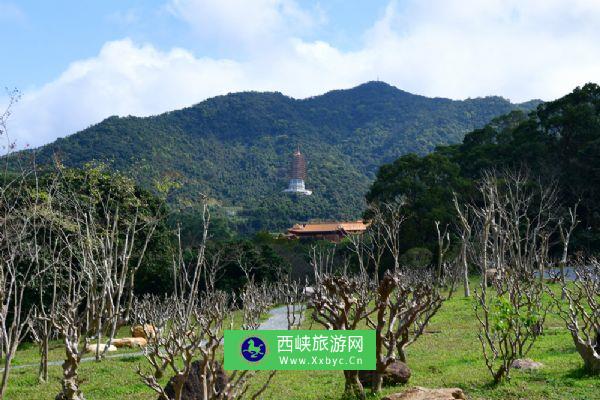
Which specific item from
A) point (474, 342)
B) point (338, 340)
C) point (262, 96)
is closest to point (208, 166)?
point (262, 96)

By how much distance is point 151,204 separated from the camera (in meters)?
33.3

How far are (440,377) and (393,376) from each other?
4.17 ft

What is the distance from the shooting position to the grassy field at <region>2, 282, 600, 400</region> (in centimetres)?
1023

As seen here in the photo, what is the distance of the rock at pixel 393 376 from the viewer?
10562 millimetres

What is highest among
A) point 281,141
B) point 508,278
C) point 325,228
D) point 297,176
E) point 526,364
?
point 281,141

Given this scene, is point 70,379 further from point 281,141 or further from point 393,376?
point 281,141

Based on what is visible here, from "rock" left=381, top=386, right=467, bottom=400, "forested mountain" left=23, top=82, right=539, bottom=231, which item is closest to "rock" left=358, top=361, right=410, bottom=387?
"rock" left=381, top=386, right=467, bottom=400

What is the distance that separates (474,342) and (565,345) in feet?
7.92

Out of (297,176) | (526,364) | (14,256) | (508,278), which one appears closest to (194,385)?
(14,256)

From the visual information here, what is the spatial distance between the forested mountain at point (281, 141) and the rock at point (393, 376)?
5172cm

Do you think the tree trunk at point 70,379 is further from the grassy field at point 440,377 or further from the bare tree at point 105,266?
the bare tree at point 105,266

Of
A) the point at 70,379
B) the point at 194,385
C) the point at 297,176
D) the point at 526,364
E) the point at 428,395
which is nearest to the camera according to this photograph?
the point at 428,395

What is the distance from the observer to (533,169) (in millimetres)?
41875

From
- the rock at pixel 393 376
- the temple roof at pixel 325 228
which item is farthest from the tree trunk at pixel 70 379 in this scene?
the temple roof at pixel 325 228
